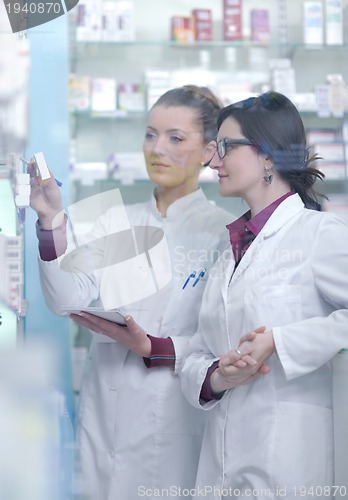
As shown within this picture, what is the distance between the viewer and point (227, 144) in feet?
5.31

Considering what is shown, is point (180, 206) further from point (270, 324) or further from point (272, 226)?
point (270, 324)

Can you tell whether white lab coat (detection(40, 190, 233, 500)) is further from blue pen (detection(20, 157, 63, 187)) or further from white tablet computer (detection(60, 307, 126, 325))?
blue pen (detection(20, 157, 63, 187))

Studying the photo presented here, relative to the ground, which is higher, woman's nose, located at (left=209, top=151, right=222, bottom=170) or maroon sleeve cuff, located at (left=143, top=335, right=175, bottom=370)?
woman's nose, located at (left=209, top=151, right=222, bottom=170)

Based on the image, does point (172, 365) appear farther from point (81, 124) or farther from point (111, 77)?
point (111, 77)

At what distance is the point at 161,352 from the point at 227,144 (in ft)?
1.74

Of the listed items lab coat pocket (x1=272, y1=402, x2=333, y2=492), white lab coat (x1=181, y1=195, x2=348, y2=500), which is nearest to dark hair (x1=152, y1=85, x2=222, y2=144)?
white lab coat (x1=181, y1=195, x2=348, y2=500)

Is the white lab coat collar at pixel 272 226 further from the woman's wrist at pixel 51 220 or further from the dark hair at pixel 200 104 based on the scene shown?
the woman's wrist at pixel 51 220

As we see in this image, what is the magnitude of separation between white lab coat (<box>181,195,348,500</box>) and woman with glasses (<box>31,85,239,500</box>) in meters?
0.17

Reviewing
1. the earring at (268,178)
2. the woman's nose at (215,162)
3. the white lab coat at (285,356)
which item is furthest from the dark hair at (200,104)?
the white lab coat at (285,356)

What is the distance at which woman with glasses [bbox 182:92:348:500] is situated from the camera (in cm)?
147

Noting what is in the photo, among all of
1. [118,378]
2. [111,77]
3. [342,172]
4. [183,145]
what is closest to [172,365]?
[118,378]

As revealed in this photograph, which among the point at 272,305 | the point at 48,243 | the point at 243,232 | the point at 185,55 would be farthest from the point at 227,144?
the point at 185,55

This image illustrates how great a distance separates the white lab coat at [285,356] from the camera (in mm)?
1456

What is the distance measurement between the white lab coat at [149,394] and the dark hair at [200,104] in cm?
20
